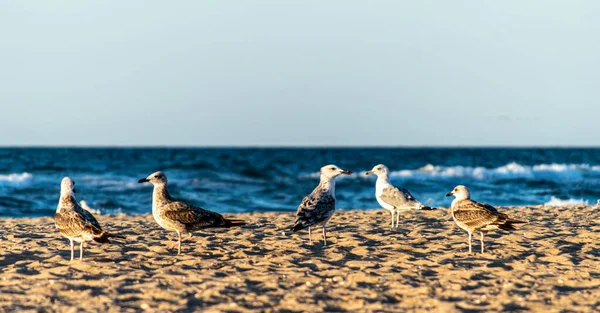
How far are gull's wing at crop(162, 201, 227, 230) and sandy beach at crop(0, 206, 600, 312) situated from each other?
448 mm

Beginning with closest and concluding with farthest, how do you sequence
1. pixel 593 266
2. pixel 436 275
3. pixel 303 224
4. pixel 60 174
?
Result: pixel 436 275, pixel 593 266, pixel 303 224, pixel 60 174

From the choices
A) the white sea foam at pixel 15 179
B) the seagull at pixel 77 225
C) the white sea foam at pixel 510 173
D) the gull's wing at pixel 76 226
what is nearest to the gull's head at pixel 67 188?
the seagull at pixel 77 225

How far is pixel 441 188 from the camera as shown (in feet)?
99.0

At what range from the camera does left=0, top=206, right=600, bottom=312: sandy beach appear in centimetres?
651

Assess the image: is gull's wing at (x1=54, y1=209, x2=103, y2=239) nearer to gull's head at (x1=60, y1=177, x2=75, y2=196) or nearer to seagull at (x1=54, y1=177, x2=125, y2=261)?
seagull at (x1=54, y1=177, x2=125, y2=261)

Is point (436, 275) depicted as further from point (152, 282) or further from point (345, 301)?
point (152, 282)

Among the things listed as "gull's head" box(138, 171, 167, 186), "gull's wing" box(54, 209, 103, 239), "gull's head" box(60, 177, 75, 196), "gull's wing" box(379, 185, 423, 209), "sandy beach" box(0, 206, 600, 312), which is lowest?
"sandy beach" box(0, 206, 600, 312)

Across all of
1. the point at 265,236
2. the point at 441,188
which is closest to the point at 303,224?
the point at 265,236

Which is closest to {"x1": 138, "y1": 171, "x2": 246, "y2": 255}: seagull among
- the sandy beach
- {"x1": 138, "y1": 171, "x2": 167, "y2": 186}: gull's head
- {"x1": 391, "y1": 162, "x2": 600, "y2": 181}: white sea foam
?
{"x1": 138, "y1": 171, "x2": 167, "y2": 186}: gull's head

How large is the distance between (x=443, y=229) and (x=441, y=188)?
18.9m

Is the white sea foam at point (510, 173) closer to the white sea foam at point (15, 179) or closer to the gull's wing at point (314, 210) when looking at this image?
the white sea foam at point (15, 179)

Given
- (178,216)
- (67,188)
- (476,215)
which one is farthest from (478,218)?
(67,188)

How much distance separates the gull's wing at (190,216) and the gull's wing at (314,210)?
3.81ft

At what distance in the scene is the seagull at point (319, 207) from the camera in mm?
9258
